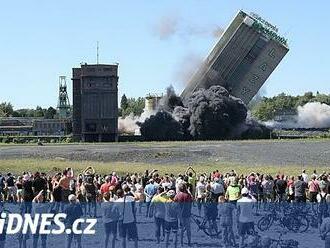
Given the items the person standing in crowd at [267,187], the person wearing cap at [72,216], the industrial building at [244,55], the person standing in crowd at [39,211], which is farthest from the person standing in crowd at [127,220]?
the industrial building at [244,55]

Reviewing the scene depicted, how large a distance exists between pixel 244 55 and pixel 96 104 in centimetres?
2377

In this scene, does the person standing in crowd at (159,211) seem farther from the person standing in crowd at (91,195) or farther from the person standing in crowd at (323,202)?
the person standing in crowd at (323,202)

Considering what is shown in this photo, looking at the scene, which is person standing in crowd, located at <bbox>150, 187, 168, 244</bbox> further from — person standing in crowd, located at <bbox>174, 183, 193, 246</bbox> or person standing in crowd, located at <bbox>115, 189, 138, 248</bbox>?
person standing in crowd, located at <bbox>115, 189, 138, 248</bbox>

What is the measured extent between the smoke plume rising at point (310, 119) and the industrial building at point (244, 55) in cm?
3826

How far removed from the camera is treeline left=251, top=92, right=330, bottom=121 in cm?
17135

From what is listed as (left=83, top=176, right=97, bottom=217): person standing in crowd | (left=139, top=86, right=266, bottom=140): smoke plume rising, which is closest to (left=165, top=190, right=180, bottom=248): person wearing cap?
(left=83, top=176, right=97, bottom=217): person standing in crowd

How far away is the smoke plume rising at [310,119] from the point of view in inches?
5443

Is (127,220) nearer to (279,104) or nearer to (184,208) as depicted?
(184,208)

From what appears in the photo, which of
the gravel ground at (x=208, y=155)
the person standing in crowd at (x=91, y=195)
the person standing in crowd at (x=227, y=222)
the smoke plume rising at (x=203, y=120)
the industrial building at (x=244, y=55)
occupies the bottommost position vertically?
the person standing in crowd at (x=227, y=222)

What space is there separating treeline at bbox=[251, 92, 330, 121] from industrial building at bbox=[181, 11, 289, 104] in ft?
206

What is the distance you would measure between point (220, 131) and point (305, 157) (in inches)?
1523

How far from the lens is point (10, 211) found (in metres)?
16.9

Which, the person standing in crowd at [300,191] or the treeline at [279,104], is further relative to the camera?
the treeline at [279,104]

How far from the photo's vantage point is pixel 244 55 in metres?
93.4
